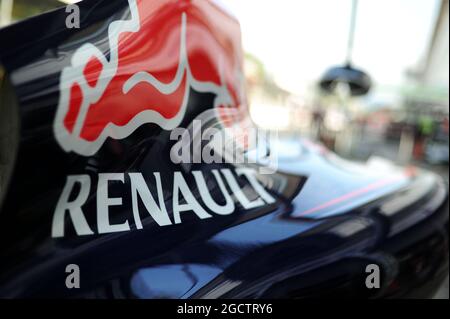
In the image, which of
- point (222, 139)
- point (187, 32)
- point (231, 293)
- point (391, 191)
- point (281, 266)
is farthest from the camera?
point (391, 191)

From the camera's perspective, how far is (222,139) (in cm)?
134

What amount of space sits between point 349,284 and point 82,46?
3.23 feet

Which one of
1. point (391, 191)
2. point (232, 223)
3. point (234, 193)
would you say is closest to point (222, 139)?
point (234, 193)

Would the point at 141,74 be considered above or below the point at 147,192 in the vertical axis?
above

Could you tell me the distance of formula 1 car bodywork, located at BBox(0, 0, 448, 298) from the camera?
859 millimetres

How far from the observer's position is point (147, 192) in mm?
1059

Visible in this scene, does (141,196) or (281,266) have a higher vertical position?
(141,196)

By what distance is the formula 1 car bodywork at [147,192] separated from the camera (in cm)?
86

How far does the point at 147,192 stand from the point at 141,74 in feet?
1.04

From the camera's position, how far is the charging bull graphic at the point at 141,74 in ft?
3.02

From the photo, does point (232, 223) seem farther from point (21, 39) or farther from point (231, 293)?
point (21, 39)

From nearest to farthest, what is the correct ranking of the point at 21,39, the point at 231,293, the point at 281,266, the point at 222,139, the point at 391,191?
the point at 21,39 < the point at 231,293 < the point at 281,266 < the point at 222,139 < the point at 391,191

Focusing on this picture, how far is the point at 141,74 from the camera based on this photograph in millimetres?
1062

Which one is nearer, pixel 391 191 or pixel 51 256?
pixel 51 256
